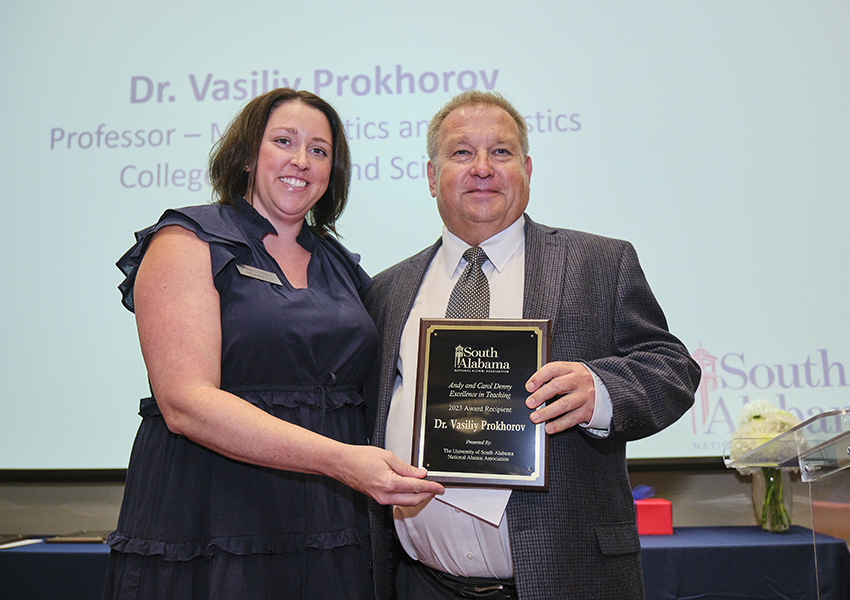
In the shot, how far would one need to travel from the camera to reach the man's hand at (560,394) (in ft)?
5.32

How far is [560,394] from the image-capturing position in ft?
5.48

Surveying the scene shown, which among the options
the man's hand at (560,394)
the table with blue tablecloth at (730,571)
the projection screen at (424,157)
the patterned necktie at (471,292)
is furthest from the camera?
the projection screen at (424,157)

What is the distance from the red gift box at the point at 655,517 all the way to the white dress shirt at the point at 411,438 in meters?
1.56

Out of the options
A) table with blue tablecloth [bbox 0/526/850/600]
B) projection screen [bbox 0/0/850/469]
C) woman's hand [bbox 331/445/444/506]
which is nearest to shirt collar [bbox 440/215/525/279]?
A: woman's hand [bbox 331/445/444/506]

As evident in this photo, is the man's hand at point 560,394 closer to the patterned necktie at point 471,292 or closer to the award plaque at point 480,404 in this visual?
the award plaque at point 480,404

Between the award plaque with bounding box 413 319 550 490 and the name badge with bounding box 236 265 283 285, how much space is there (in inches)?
17.7

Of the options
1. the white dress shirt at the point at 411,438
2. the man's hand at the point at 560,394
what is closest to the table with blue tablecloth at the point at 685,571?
the white dress shirt at the point at 411,438

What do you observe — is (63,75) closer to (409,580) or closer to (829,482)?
(409,580)

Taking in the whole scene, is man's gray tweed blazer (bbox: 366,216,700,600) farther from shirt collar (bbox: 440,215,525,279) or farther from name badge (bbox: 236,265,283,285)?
name badge (bbox: 236,265,283,285)

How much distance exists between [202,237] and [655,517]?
2.40 metres

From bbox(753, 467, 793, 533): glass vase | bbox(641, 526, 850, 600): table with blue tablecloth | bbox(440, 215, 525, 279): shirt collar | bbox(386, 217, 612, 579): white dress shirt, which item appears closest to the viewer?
bbox(386, 217, 612, 579): white dress shirt

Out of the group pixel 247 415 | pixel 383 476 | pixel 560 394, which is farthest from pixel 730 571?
pixel 247 415

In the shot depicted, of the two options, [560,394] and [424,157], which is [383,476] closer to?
[560,394]

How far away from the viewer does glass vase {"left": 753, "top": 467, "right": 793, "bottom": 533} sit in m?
3.09
